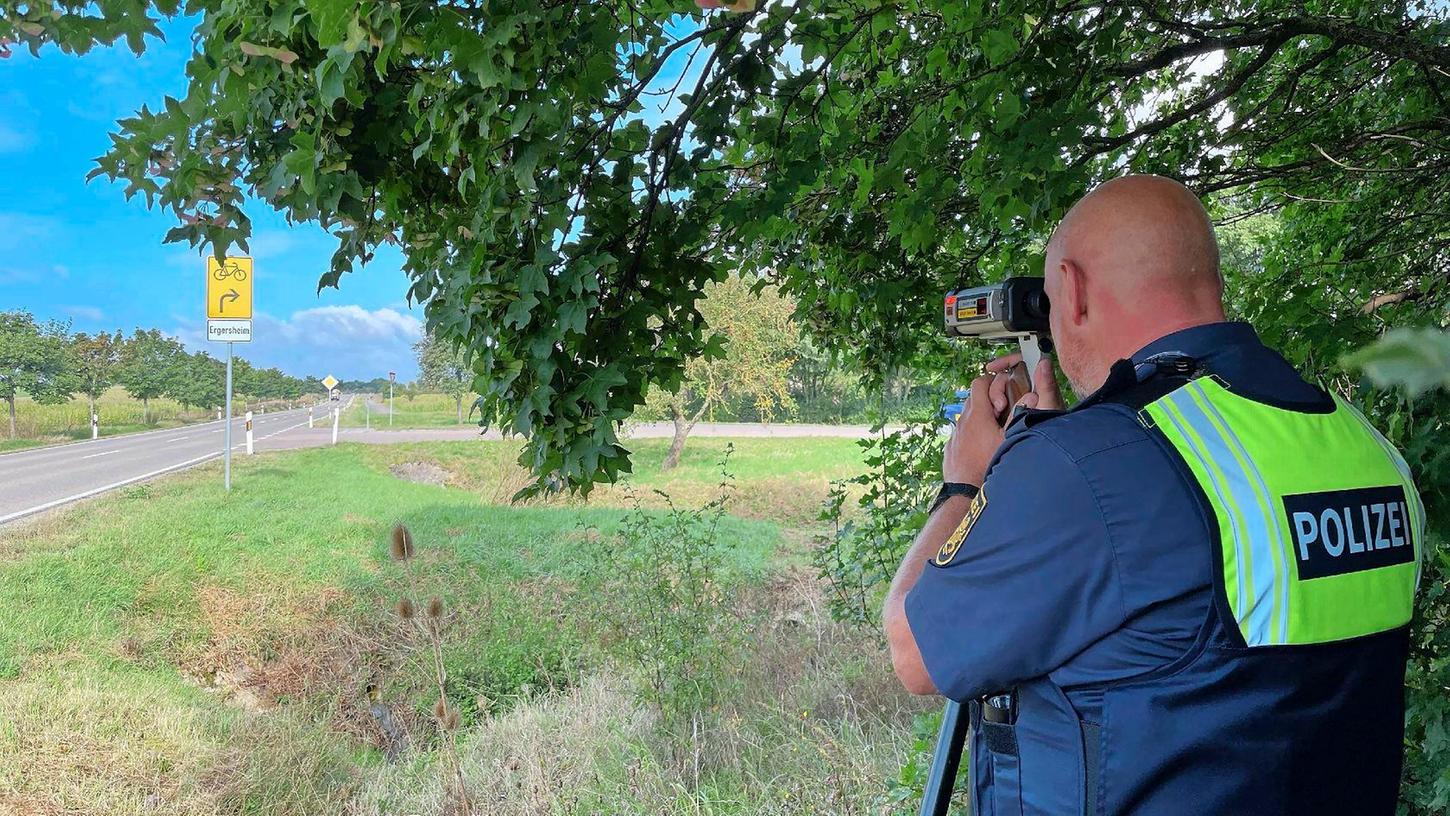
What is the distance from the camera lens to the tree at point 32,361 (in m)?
4.00

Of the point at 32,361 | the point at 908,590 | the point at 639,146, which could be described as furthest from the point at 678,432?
the point at 908,590

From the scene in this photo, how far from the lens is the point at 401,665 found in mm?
3861

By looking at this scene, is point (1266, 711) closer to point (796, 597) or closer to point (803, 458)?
point (796, 597)

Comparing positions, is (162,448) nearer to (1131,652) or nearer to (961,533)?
(961,533)

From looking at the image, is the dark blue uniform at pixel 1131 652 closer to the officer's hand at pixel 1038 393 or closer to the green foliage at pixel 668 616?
the officer's hand at pixel 1038 393

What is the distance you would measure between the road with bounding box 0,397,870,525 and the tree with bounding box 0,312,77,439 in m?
0.29

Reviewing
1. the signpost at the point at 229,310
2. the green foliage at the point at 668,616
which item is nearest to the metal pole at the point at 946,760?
the green foliage at the point at 668,616

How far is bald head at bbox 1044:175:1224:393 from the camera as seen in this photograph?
66cm

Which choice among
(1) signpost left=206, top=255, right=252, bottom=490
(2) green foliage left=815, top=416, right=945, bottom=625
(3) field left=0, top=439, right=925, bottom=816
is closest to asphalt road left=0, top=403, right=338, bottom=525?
(3) field left=0, top=439, right=925, bottom=816

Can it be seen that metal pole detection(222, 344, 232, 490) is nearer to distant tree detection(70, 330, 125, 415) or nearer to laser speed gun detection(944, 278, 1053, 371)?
distant tree detection(70, 330, 125, 415)

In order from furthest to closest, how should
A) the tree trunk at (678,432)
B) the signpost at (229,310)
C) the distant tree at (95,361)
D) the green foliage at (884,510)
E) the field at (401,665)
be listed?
the tree trunk at (678,432) < the distant tree at (95,361) < the signpost at (229,310) < the field at (401,665) < the green foliage at (884,510)

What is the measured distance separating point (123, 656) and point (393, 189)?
3.33 metres

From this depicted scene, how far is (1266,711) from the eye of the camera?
55 cm

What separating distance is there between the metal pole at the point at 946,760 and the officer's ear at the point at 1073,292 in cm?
42
